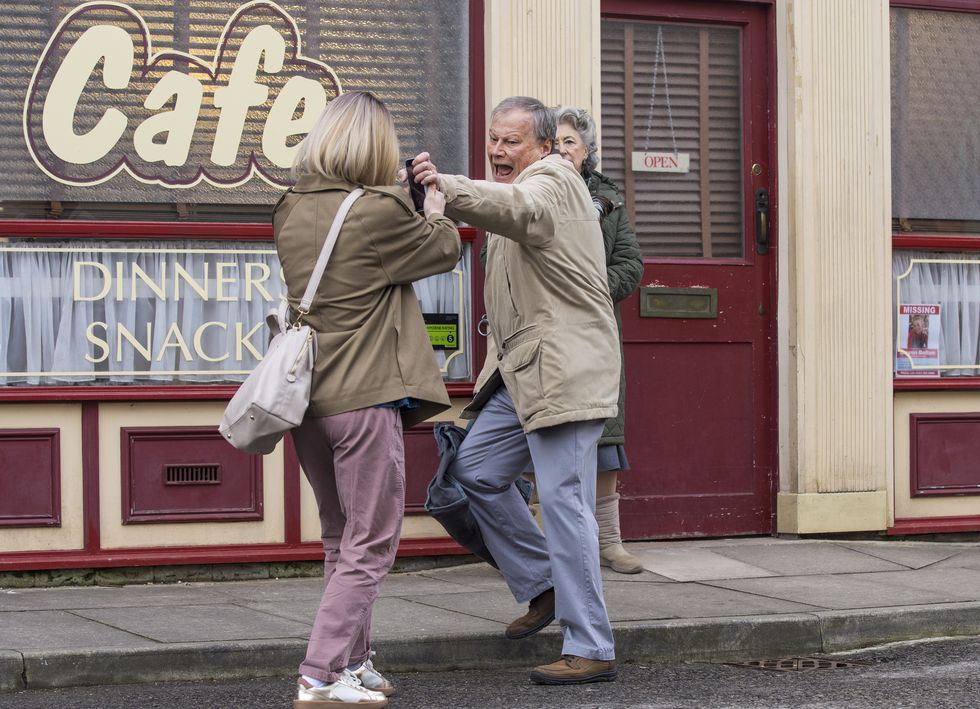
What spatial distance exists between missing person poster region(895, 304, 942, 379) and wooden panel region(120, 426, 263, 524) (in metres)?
3.63

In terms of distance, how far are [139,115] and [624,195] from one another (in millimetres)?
2536

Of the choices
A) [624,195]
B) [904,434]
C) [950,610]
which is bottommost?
[950,610]

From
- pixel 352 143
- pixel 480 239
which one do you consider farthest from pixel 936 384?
pixel 352 143

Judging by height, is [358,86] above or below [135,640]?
above

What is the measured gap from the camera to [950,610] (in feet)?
20.2

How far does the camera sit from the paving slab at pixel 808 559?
718 cm

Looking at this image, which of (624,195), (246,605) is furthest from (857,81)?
(246,605)

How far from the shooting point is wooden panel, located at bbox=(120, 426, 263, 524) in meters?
6.96

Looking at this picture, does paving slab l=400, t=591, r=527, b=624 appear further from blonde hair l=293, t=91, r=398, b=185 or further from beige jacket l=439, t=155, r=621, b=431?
blonde hair l=293, t=91, r=398, b=185

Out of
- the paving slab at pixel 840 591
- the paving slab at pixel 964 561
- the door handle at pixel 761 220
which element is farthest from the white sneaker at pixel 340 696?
the door handle at pixel 761 220

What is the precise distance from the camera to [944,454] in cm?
826

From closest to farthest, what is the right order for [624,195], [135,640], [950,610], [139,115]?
1. [135,640]
2. [950,610]
3. [139,115]
4. [624,195]

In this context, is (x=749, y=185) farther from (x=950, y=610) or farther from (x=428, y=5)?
(x=950, y=610)

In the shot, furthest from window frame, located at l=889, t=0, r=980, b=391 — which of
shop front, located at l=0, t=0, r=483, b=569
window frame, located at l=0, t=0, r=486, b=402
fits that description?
shop front, located at l=0, t=0, r=483, b=569
